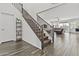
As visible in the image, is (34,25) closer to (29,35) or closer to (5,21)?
(29,35)

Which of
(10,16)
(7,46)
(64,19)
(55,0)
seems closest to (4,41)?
(7,46)

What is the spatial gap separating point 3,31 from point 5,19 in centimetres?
38

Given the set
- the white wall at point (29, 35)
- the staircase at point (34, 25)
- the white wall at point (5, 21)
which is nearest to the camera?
the white wall at point (5, 21)

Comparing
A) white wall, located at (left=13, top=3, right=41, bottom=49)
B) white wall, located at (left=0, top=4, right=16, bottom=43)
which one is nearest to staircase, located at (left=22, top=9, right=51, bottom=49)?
white wall, located at (left=13, top=3, right=41, bottom=49)

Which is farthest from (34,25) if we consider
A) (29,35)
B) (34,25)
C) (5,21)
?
(5,21)

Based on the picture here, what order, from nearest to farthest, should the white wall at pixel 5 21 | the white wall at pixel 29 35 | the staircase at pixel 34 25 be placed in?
the white wall at pixel 5 21
the white wall at pixel 29 35
the staircase at pixel 34 25

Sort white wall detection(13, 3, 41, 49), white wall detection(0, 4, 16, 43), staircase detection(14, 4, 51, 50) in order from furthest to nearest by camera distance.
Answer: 1. staircase detection(14, 4, 51, 50)
2. white wall detection(13, 3, 41, 49)
3. white wall detection(0, 4, 16, 43)

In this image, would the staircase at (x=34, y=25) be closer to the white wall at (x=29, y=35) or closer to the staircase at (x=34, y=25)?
the staircase at (x=34, y=25)

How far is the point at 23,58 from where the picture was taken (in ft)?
9.84

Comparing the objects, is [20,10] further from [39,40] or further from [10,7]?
[39,40]

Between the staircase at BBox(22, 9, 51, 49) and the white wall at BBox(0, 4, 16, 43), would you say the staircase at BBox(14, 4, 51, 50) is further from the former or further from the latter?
the white wall at BBox(0, 4, 16, 43)

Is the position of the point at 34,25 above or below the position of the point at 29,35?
above

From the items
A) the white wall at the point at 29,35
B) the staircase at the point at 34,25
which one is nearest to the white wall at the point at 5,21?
the white wall at the point at 29,35

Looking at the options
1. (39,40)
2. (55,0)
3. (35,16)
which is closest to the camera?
(55,0)
